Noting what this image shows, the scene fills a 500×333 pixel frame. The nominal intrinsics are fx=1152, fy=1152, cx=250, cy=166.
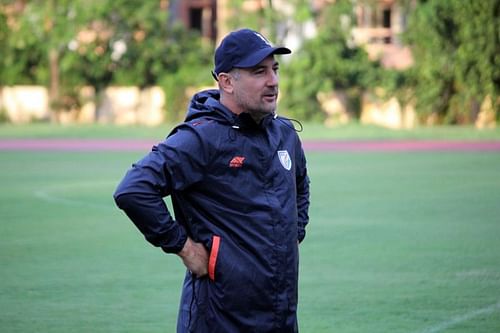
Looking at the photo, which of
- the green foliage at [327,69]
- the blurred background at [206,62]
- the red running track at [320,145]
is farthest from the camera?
the green foliage at [327,69]

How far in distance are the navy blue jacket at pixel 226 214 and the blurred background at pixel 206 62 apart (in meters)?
37.0

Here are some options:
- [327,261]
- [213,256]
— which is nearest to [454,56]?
[327,261]

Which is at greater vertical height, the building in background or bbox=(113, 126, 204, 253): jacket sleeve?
bbox=(113, 126, 204, 253): jacket sleeve

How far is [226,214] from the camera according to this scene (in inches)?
191

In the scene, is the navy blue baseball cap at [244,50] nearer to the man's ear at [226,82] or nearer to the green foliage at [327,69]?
the man's ear at [226,82]

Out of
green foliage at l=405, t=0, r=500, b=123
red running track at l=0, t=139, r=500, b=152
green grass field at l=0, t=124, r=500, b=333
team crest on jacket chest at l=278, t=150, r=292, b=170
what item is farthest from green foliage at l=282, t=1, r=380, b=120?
team crest on jacket chest at l=278, t=150, r=292, b=170

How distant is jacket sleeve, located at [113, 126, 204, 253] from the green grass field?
3.51 metres

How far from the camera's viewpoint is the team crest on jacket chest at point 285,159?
16.3 feet

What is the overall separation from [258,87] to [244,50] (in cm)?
17

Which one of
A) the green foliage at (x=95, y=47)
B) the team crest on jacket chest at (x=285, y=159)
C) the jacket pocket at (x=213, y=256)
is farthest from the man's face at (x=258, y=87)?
the green foliage at (x=95, y=47)

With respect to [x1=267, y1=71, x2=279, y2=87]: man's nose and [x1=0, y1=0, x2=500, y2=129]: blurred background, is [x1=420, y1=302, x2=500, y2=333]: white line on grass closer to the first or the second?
[x1=267, y1=71, x2=279, y2=87]: man's nose

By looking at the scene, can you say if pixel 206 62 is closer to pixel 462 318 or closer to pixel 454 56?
pixel 454 56

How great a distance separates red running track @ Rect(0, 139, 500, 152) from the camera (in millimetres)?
28891

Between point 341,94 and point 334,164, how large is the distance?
22560 mm
